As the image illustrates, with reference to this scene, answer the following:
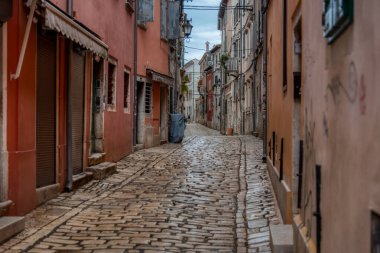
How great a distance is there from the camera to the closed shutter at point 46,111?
8.76 m

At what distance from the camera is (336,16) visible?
3273 millimetres

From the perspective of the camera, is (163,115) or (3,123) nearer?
(3,123)

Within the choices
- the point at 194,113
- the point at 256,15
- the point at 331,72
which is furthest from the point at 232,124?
the point at 194,113

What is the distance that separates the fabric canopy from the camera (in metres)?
7.31

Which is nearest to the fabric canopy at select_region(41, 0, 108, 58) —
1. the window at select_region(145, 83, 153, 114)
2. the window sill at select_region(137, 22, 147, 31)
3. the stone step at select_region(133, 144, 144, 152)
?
the stone step at select_region(133, 144, 144, 152)

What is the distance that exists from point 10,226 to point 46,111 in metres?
2.99

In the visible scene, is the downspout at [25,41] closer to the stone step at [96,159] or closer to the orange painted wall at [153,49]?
the stone step at [96,159]

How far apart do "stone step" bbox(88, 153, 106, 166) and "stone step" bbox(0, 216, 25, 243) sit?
5.01 metres

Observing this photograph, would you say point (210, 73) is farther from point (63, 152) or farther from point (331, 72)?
point (331, 72)

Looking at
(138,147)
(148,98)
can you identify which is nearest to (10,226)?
(138,147)

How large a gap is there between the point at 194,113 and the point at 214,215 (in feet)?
278

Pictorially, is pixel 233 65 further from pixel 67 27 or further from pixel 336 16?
pixel 336 16

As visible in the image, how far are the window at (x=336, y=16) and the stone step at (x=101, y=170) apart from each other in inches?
330

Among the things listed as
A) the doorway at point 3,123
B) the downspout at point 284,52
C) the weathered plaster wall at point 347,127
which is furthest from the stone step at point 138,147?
the weathered plaster wall at point 347,127
